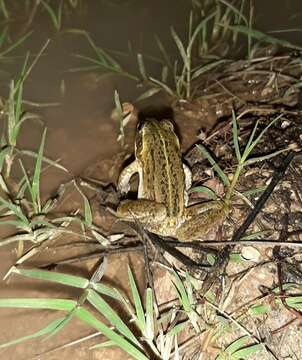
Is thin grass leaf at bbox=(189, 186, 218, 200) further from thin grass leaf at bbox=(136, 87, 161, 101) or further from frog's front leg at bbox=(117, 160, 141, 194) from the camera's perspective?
thin grass leaf at bbox=(136, 87, 161, 101)

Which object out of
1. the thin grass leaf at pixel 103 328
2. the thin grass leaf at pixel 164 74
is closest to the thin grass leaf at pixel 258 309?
the thin grass leaf at pixel 103 328

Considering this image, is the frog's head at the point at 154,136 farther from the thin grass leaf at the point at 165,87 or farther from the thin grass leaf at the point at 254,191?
the thin grass leaf at the point at 165,87

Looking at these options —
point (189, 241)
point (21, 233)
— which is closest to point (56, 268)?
point (21, 233)

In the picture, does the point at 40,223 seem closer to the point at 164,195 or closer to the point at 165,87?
the point at 164,195

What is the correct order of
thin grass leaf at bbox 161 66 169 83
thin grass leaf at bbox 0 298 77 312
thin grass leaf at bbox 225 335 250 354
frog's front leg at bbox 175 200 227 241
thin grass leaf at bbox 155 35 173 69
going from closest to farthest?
thin grass leaf at bbox 0 298 77 312
thin grass leaf at bbox 225 335 250 354
frog's front leg at bbox 175 200 227 241
thin grass leaf at bbox 161 66 169 83
thin grass leaf at bbox 155 35 173 69

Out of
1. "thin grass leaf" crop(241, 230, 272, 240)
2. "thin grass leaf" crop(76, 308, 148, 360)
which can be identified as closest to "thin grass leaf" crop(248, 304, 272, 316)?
"thin grass leaf" crop(241, 230, 272, 240)

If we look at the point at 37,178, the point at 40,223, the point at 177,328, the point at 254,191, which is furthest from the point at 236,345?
the point at 37,178

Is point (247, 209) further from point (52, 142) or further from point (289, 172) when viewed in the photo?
point (52, 142)
